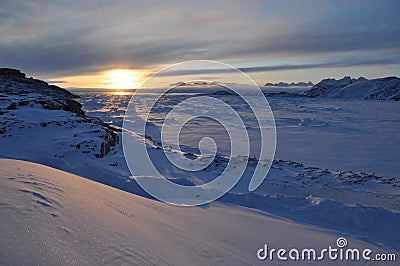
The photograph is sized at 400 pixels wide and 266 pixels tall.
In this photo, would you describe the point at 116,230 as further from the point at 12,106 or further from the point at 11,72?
the point at 11,72

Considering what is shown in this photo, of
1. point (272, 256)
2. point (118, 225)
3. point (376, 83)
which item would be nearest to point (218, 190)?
point (272, 256)

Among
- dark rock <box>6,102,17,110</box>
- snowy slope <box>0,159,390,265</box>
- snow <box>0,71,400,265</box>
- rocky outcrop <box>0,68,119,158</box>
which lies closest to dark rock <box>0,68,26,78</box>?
snow <box>0,71,400,265</box>

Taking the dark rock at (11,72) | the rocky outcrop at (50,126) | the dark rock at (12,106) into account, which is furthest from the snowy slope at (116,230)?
the dark rock at (11,72)

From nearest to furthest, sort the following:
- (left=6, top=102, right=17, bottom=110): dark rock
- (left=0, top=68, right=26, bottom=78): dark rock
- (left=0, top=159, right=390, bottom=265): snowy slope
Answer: (left=0, top=159, right=390, bottom=265): snowy slope
(left=6, top=102, right=17, bottom=110): dark rock
(left=0, top=68, right=26, bottom=78): dark rock

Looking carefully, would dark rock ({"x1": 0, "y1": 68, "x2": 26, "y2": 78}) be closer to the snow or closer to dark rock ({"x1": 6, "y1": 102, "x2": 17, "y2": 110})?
the snow

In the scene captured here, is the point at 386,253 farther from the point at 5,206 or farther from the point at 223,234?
the point at 5,206

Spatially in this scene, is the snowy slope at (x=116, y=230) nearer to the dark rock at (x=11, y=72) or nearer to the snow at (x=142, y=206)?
the snow at (x=142, y=206)

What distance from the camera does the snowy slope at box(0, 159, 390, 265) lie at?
2055 millimetres

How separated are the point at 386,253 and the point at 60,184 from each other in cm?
411

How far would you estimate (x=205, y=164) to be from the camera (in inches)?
304

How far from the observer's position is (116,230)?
8.71ft

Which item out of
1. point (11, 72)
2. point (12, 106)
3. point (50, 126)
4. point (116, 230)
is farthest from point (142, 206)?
point (11, 72)

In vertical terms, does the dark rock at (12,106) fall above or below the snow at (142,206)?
above

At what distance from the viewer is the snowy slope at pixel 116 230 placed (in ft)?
6.74
